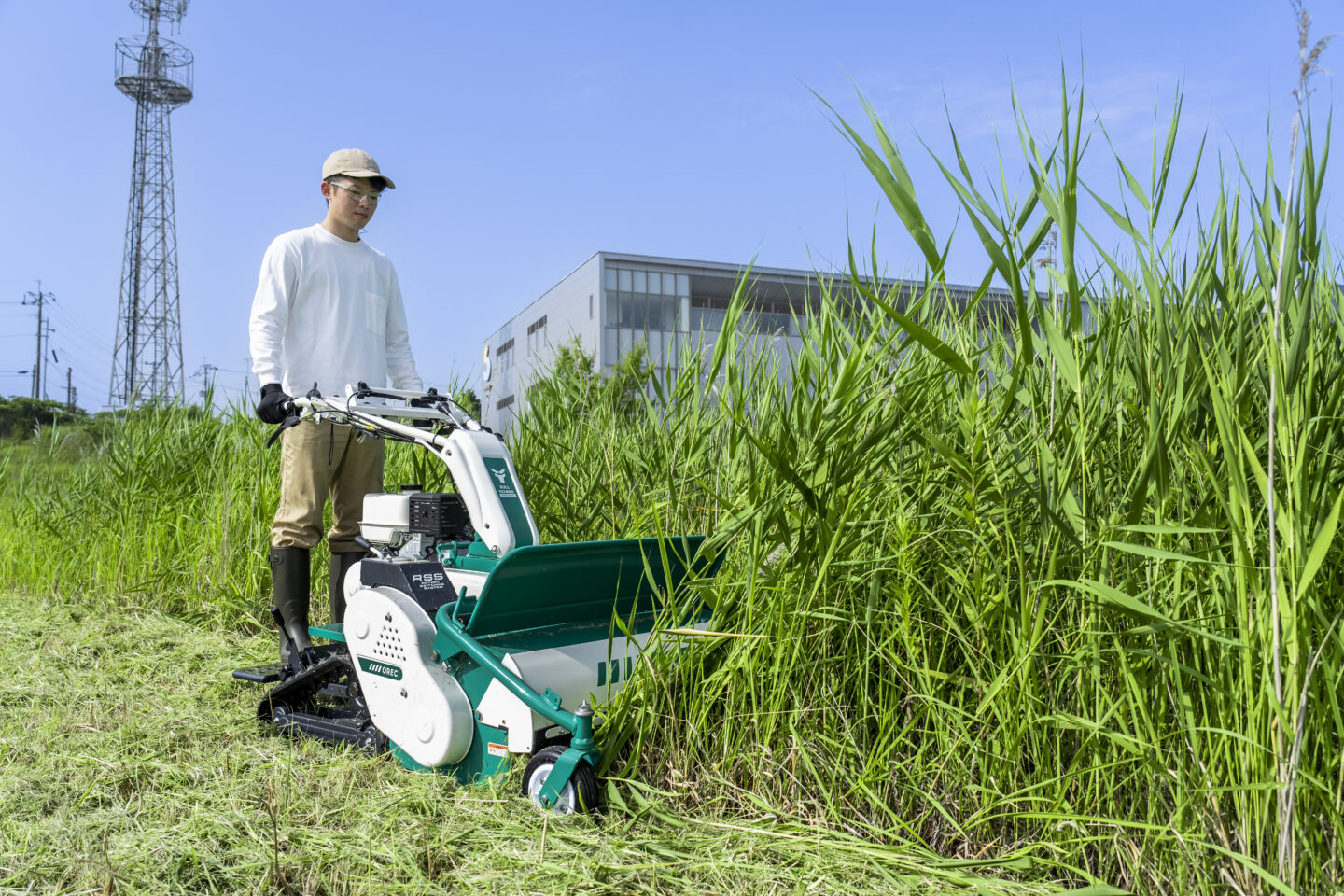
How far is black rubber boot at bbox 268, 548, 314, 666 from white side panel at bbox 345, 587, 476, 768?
91cm

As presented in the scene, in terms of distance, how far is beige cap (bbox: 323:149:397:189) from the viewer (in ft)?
12.0

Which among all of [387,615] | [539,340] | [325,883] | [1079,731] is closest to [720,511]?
[387,615]

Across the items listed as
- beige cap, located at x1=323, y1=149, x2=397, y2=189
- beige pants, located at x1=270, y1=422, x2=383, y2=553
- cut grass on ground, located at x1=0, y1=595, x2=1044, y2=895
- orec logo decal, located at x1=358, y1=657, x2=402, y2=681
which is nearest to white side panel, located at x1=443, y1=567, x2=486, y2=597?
orec logo decal, located at x1=358, y1=657, x2=402, y2=681

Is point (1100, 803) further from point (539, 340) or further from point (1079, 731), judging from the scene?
point (539, 340)

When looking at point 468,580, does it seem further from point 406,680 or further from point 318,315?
point 318,315

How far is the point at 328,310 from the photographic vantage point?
375cm

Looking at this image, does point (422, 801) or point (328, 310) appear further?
point (328, 310)

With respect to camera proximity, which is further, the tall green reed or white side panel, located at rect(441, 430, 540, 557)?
white side panel, located at rect(441, 430, 540, 557)

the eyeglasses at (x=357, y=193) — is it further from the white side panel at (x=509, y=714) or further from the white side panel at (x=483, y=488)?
the white side panel at (x=509, y=714)

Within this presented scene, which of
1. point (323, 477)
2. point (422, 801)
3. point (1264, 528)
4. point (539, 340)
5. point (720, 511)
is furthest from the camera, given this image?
point (539, 340)

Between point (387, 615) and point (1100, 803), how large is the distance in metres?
1.84

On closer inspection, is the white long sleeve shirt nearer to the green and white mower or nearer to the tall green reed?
the green and white mower

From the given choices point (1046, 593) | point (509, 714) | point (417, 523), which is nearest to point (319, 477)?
point (417, 523)

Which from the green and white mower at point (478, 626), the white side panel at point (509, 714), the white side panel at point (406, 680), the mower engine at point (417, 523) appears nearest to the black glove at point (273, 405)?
the green and white mower at point (478, 626)
